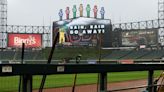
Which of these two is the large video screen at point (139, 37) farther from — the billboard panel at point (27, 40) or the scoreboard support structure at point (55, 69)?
the scoreboard support structure at point (55, 69)

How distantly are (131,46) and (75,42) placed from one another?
1077 centimetres

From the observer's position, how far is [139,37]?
3066 inches

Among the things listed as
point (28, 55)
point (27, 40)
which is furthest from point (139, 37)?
point (27, 40)

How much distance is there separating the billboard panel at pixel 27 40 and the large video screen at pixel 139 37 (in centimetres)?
1706

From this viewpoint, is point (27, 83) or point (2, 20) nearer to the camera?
point (27, 83)

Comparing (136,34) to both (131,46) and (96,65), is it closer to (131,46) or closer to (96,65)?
(131,46)

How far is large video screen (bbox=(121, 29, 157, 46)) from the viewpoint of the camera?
75.1 metres

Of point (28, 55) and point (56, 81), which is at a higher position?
point (28, 55)

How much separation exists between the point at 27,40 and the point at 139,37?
21.9 meters

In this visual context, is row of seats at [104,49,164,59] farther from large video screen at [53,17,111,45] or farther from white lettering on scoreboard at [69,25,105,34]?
white lettering on scoreboard at [69,25,105,34]

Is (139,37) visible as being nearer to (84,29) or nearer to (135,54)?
(135,54)

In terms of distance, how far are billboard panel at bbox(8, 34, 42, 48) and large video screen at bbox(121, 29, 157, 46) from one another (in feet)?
56.0

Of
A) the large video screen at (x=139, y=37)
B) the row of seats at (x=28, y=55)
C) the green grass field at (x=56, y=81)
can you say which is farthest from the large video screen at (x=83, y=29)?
the green grass field at (x=56, y=81)

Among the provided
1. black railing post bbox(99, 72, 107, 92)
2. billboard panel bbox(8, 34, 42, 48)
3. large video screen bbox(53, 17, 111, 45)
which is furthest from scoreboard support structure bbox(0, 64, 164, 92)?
billboard panel bbox(8, 34, 42, 48)
